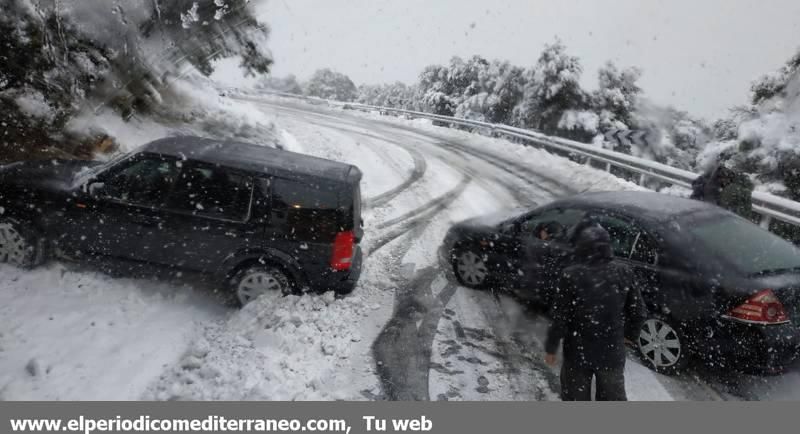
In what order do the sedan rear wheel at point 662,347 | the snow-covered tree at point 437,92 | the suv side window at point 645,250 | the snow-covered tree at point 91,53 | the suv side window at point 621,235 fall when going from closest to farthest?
the sedan rear wheel at point 662,347
the suv side window at point 645,250
the suv side window at point 621,235
the snow-covered tree at point 91,53
the snow-covered tree at point 437,92

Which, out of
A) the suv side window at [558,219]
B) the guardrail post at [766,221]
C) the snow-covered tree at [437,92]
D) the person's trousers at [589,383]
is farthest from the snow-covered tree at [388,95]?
the person's trousers at [589,383]

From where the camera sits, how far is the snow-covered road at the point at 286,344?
4246 mm

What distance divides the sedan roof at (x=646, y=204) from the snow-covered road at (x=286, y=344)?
149 centimetres

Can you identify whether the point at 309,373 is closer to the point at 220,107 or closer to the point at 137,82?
the point at 137,82

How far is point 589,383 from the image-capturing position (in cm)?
389

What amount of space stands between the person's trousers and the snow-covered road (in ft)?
1.77

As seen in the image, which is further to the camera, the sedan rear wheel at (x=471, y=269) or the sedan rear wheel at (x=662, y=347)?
the sedan rear wheel at (x=471, y=269)

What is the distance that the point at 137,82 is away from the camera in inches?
413

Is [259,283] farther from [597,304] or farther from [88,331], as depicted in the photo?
[597,304]

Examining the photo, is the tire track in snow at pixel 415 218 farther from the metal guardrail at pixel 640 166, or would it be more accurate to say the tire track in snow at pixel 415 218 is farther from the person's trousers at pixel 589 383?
the metal guardrail at pixel 640 166

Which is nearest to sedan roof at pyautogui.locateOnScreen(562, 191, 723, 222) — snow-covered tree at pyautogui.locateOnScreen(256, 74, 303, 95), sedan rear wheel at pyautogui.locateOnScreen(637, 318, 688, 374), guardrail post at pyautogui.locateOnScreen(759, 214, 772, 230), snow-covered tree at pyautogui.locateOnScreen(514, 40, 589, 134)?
sedan rear wheel at pyautogui.locateOnScreen(637, 318, 688, 374)

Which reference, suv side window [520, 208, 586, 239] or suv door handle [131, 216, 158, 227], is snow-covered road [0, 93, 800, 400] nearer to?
suv door handle [131, 216, 158, 227]

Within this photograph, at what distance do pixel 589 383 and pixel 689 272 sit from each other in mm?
1538

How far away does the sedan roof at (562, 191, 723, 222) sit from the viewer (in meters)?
5.05
